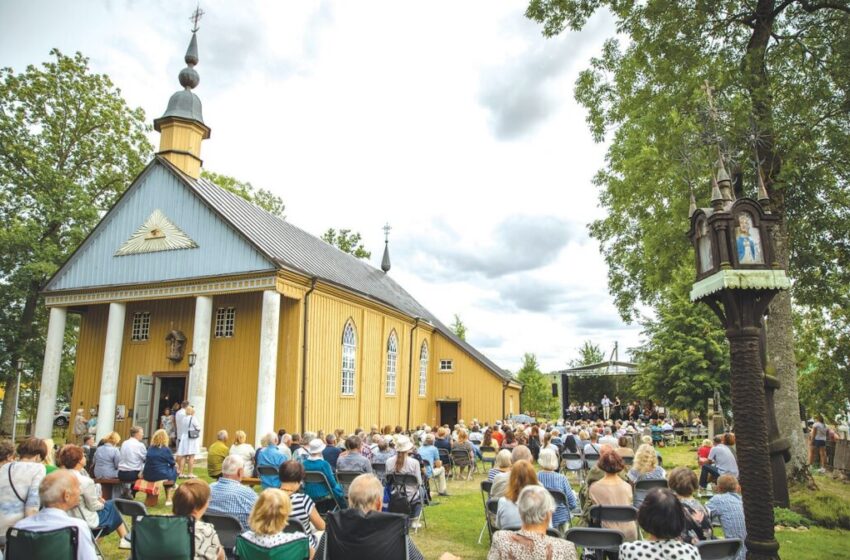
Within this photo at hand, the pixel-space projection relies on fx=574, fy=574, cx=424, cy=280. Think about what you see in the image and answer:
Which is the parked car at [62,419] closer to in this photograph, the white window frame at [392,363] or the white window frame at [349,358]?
the white window frame at [392,363]

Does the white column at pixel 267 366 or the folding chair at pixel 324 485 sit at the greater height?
the white column at pixel 267 366

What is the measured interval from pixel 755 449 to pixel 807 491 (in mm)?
6151

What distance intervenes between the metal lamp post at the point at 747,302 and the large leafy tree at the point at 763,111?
360cm

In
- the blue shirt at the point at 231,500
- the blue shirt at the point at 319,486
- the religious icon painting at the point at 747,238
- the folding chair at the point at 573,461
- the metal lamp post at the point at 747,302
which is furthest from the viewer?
the folding chair at the point at 573,461

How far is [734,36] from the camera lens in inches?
468

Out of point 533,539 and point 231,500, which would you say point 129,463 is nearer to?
point 231,500

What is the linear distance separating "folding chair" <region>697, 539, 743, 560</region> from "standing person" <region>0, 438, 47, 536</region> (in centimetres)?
513

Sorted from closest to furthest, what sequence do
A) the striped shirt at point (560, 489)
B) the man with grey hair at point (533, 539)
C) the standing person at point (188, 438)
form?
the man with grey hair at point (533, 539) < the striped shirt at point (560, 489) < the standing person at point (188, 438)

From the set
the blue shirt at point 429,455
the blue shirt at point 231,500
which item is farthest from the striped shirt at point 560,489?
the blue shirt at point 429,455

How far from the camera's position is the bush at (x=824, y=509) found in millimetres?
8867

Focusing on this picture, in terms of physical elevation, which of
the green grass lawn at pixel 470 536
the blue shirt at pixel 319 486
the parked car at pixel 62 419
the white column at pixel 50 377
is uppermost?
the white column at pixel 50 377

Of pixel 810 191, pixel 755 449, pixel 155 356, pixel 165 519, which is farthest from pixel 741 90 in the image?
pixel 155 356

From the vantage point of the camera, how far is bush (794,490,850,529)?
8.87 meters

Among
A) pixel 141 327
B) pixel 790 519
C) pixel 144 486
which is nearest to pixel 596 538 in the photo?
pixel 790 519
